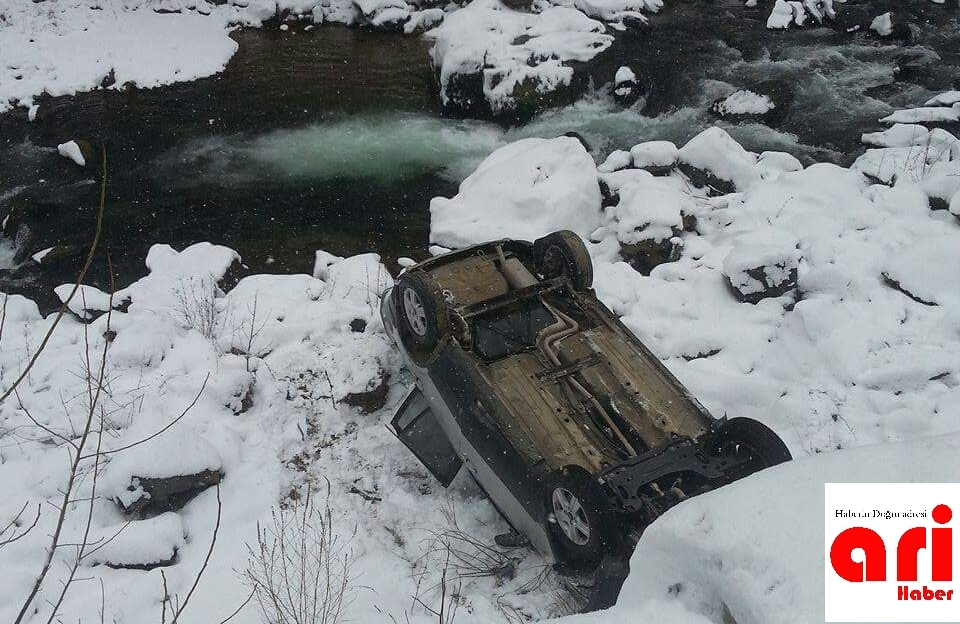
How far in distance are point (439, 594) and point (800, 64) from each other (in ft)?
42.2

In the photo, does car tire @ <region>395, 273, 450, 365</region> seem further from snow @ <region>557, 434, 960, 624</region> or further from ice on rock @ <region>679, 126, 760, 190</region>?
ice on rock @ <region>679, 126, 760, 190</region>

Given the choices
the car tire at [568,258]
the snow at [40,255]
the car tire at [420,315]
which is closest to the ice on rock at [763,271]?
the car tire at [568,258]

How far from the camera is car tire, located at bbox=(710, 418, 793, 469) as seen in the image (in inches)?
178

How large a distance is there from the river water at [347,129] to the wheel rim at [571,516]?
5.81 meters

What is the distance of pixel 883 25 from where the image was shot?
1455cm

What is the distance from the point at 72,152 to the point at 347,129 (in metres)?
4.59

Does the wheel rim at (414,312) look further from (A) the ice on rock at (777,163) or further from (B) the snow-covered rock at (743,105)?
(B) the snow-covered rock at (743,105)

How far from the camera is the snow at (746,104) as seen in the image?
39.7 feet

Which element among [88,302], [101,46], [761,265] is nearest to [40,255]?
[88,302]

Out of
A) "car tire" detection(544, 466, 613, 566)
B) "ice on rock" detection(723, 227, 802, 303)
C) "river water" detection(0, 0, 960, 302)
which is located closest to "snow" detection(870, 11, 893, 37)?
"river water" detection(0, 0, 960, 302)

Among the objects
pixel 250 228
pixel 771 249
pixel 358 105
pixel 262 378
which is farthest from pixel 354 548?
pixel 358 105

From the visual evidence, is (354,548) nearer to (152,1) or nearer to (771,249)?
(771,249)
